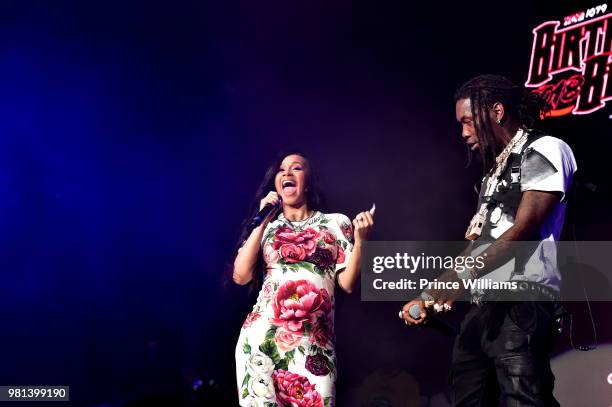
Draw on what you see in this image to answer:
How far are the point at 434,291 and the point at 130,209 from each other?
7.32 feet

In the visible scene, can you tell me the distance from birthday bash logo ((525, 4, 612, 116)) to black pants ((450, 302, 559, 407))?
5.81 ft

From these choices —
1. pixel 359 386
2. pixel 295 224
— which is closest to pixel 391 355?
pixel 359 386

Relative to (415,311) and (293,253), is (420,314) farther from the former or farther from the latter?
(293,253)

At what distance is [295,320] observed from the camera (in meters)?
3.52

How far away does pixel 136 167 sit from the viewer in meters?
4.20

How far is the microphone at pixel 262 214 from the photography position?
12.6ft

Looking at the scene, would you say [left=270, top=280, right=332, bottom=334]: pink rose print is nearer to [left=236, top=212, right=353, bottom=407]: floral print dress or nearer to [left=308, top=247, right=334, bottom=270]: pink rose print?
[left=236, top=212, right=353, bottom=407]: floral print dress

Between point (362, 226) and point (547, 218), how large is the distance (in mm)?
1307

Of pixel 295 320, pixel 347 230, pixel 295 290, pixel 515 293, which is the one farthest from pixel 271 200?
pixel 515 293

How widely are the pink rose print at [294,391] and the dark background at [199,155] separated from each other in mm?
481

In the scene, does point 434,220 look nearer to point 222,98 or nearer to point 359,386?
point 359,386

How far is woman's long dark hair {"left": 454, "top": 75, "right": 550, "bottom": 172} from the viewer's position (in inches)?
118

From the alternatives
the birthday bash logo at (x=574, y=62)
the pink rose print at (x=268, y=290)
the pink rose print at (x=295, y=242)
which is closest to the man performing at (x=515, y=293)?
the pink rose print at (x=295, y=242)

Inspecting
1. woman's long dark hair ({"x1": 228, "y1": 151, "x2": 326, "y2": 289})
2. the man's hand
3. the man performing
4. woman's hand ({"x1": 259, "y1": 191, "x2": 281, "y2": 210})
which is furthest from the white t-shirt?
woman's hand ({"x1": 259, "y1": 191, "x2": 281, "y2": 210})
